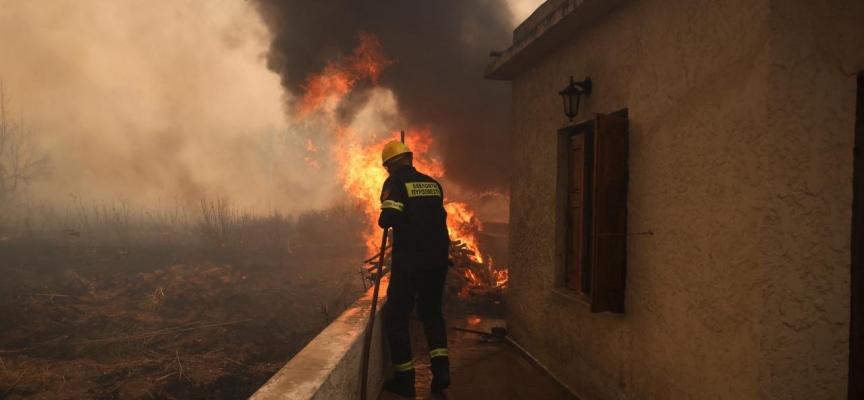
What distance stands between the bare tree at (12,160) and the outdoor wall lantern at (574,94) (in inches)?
1278

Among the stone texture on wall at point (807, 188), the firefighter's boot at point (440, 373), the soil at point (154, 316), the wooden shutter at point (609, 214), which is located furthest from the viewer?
the soil at point (154, 316)

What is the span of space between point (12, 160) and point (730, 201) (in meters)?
36.5

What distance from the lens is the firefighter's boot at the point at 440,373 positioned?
4160 mm

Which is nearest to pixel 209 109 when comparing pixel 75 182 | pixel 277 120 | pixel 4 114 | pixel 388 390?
pixel 277 120

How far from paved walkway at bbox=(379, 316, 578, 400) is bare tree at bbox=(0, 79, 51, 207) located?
30825 mm

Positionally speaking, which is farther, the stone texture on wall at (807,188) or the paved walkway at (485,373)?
the paved walkway at (485,373)

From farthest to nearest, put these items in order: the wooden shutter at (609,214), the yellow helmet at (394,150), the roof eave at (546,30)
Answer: the yellow helmet at (394,150), the roof eave at (546,30), the wooden shutter at (609,214)

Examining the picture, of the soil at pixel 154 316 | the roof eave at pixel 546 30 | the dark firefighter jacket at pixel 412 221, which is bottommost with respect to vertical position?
the soil at pixel 154 316

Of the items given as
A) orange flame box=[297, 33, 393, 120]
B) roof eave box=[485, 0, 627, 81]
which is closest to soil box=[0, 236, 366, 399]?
roof eave box=[485, 0, 627, 81]

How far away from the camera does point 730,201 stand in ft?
8.13

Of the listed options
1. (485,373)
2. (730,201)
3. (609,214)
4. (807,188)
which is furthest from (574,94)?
(485,373)

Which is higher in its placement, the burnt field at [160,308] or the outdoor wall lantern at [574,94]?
the outdoor wall lantern at [574,94]

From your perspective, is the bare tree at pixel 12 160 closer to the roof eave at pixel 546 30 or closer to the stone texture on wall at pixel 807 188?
the roof eave at pixel 546 30

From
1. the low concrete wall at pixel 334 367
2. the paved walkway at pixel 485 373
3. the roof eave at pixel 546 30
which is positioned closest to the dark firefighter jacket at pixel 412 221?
the low concrete wall at pixel 334 367
